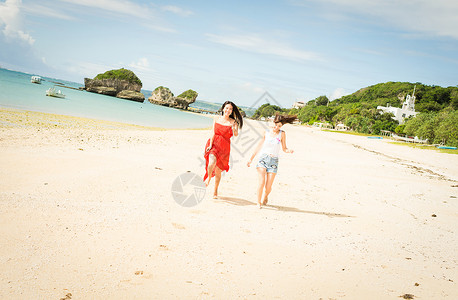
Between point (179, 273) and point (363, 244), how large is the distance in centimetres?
335

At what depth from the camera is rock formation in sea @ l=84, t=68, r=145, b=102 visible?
106062mm

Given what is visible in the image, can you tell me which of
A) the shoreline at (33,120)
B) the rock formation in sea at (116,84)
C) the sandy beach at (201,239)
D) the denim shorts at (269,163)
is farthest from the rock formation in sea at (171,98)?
the denim shorts at (269,163)

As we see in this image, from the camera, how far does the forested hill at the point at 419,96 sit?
107438 mm

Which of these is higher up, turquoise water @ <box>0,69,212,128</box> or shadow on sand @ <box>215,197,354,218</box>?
turquoise water @ <box>0,69,212,128</box>

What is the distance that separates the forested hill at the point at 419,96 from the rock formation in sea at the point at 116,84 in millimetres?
97399

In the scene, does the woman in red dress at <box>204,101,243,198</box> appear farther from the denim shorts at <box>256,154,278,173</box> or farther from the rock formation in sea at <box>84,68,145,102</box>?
the rock formation in sea at <box>84,68,145,102</box>

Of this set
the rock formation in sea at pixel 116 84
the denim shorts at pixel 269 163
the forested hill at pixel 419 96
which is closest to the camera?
the denim shorts at pixel 269 163

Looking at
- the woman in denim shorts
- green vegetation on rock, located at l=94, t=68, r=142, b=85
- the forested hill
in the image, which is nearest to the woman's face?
the woman in denim shorts

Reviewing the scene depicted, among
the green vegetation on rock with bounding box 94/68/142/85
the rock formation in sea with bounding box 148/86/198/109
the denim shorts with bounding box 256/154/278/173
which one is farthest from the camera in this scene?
the rock formation in sea with bounding box 148/86/198/109

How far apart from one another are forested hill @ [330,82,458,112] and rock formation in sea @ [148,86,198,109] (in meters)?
75.3

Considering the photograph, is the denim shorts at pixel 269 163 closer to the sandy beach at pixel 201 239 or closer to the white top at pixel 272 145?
the white top at pixel 272 145

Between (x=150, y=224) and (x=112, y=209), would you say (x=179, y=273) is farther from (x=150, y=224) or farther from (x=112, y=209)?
(x=112, y=209)

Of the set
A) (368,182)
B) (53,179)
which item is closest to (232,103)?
(53,179)

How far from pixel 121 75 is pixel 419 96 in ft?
420
